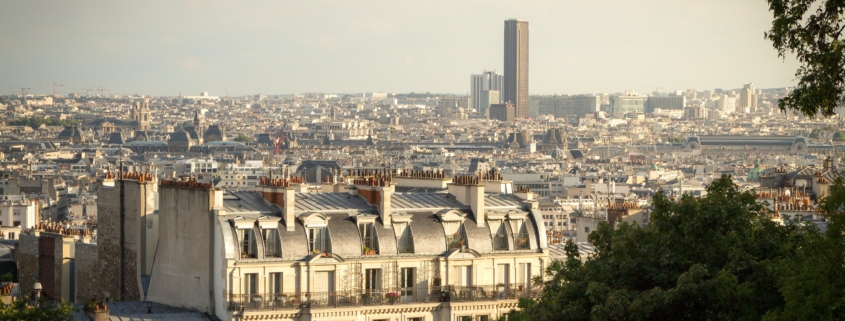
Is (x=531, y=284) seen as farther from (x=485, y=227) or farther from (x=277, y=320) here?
(x=277, y=320)

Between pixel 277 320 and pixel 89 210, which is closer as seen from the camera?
pixel 277 320

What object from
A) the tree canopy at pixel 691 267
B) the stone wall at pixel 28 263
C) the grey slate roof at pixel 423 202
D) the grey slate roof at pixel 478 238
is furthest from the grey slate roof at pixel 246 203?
the stone wall at pixel 28 263

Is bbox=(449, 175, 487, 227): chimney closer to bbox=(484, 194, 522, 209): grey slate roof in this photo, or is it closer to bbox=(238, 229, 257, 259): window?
bbox=(484, 194, 522, 209): grey slate roof

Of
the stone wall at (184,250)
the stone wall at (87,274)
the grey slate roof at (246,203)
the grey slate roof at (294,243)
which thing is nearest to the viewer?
the grey slate roof at (294,243)

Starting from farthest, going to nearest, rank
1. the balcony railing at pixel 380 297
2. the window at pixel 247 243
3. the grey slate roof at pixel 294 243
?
the grey slate roof at pixel 294 243 < the window at pixel 247 243 < the balcony railing at pixel 380 297

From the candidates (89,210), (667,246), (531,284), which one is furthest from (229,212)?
(89,210)

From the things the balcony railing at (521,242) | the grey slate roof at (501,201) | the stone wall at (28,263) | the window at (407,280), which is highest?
the grey slate roof at (501,201)

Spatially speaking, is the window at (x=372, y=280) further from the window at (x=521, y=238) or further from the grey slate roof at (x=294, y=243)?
the window at (x=521, y=238)
